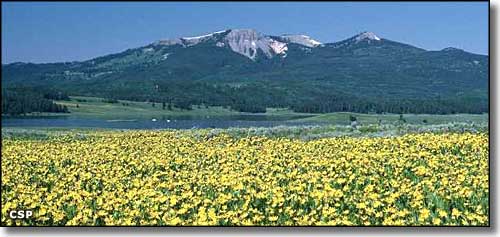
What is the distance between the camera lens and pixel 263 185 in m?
8.29

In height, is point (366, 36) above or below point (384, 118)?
above

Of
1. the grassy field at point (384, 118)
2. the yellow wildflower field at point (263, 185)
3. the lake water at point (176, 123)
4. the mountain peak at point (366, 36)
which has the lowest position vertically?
the yellow wildflower field at point (263, 185)

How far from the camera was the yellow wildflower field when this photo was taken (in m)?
7.32

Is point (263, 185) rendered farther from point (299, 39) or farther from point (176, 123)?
point (176, 123)

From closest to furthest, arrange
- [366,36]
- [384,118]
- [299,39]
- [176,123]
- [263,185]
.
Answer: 1. [263,185]
2. [299,39]
3. [366,36]
4. [384,118]
5. [176,123]

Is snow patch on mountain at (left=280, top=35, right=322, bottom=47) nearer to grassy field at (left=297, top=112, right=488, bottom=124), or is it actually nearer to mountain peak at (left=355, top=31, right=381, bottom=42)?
mountain peak at (left=355, top=31, right=381, bottom=42)

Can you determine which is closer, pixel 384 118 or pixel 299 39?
pixel 299 39

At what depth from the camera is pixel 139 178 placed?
30.9 feet

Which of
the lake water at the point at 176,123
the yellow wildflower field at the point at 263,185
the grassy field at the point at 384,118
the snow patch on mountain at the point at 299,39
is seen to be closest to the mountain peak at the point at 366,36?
the snow patch on mountain at the point at 299,39

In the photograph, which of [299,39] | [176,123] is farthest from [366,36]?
[176,123]

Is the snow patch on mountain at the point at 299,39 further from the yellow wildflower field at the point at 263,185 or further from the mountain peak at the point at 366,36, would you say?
the yellow wildflower field at the point at 263,185

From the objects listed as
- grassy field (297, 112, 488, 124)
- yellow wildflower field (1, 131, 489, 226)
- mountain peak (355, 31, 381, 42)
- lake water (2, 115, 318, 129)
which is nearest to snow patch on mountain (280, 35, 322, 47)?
mountain peak (355, 31, 381, 42)

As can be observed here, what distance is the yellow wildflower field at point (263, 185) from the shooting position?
7324 millimetres

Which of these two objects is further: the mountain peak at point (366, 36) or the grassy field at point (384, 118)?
the grassy field at point (384, 118)
